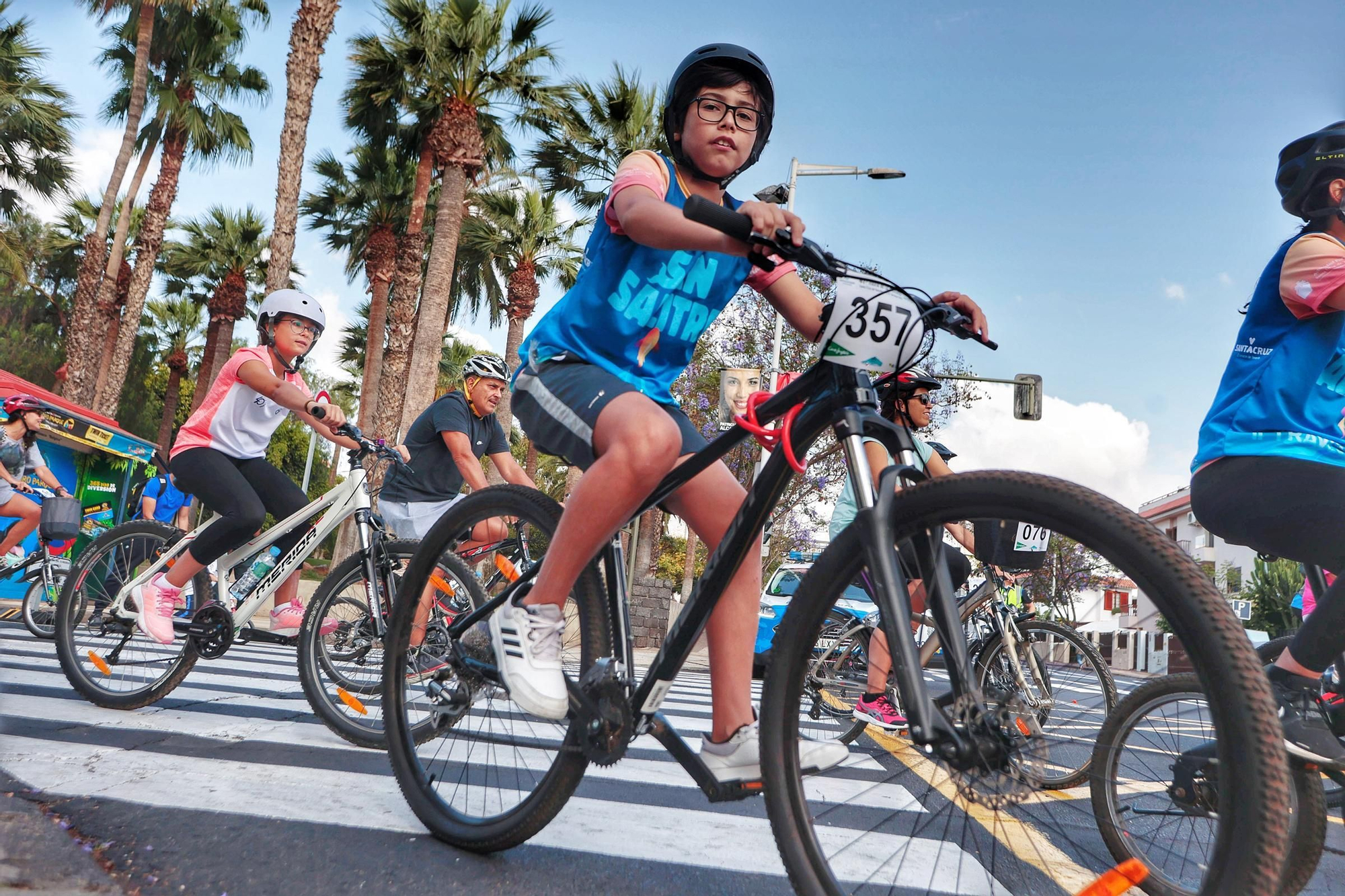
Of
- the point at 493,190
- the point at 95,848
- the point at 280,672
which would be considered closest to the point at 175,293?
the point at 493,190

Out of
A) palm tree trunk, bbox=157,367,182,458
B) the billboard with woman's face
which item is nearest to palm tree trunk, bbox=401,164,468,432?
the billboard with woman's face

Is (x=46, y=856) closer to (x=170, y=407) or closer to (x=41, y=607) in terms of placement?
(x=41, y=607)

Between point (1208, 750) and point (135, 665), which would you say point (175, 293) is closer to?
point (135, 665)

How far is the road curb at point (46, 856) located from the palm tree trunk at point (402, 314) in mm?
16139

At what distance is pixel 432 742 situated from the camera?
2.63 metres

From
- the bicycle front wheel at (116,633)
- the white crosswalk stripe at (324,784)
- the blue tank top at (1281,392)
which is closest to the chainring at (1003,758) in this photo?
the white crosswalk stripe at (324,784)

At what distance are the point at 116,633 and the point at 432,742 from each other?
8.30 ft

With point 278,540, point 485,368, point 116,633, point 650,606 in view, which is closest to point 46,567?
point 116,633

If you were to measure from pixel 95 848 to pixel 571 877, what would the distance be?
1.00 metres

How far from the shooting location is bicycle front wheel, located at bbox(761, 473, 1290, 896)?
1.17 metres

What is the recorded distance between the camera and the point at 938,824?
5.11 ft

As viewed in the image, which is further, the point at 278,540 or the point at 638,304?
the point at 278,540

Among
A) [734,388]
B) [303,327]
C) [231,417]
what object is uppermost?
[734,388]

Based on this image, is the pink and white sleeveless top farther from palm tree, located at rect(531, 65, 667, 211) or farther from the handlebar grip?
palm tree, located at rect(531, 65, 667, 211)
